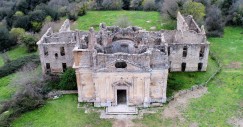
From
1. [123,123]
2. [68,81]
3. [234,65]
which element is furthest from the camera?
[234,65]

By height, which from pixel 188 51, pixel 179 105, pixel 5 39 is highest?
pixel 188 51

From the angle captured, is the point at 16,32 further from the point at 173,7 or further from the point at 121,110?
the point at 121,110

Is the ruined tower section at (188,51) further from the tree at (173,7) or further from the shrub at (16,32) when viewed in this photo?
the shrub at (16,32)

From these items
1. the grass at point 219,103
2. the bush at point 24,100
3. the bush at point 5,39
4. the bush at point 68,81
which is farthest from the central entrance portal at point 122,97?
the bush at point 5,39

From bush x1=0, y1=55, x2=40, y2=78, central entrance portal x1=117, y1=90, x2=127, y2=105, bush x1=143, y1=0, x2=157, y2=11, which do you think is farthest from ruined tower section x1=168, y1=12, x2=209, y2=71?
bush x1=143, y1=0, x2=157, y2=11

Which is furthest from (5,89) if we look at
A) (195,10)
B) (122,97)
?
(195,10)

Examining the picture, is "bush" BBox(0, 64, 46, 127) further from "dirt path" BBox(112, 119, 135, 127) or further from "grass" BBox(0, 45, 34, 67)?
"grass" BBox(0, 45, 34, 67)

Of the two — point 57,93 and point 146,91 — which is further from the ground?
point 146,91
